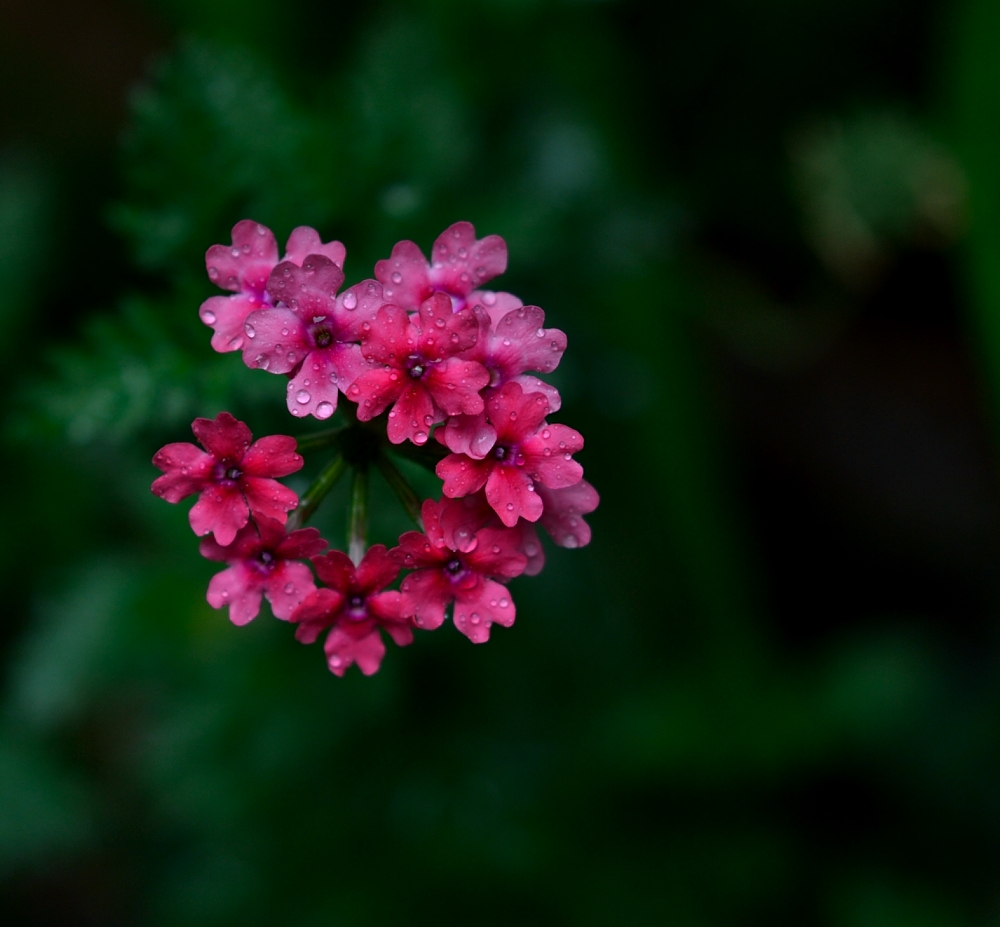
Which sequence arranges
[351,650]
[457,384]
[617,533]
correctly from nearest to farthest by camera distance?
[457,384], [351,650], [617,533]

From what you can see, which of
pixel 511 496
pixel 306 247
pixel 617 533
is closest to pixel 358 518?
pixel 511 496

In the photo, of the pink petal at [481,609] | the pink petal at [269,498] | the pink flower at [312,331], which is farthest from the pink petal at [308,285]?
the pink petal at [481,609]

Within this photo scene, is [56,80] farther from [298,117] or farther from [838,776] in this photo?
[838,776]

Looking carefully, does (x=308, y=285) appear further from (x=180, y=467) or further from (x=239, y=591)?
(x=239, y=591)

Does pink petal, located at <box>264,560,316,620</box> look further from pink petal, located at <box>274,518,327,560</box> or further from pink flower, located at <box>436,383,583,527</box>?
pink flower, located at <box>436,383,583,527</box>

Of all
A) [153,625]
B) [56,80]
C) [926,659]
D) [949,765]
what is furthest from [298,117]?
[949,765]

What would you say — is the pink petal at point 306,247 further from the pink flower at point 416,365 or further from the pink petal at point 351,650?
the pink petal at point 351,650

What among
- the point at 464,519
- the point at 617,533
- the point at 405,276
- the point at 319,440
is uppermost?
the point at 617,533
